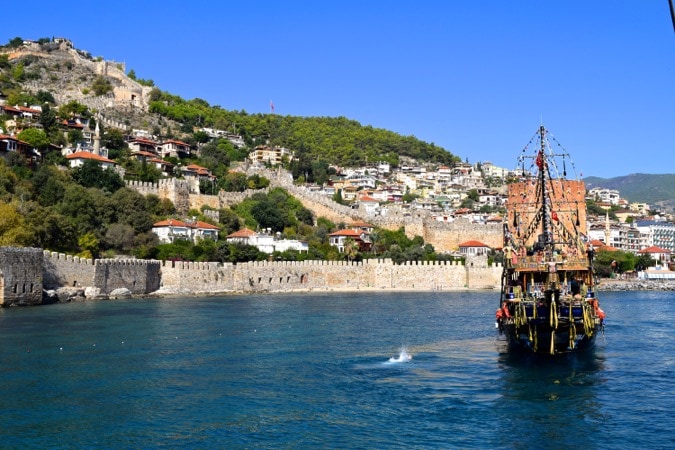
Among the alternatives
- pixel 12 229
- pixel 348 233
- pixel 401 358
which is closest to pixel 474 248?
pixel 348 233

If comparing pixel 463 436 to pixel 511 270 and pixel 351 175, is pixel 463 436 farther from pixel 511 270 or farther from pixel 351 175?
pixel 351 175

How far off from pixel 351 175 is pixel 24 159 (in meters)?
40.5

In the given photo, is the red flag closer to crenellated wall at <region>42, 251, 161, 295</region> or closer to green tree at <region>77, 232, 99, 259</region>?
crenellated wall at <region>42, 251, 161, 295</region>

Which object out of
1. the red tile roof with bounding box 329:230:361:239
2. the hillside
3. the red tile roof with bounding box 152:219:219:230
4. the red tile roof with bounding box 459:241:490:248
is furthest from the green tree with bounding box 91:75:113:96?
the red tile roof with bounding box 459:241:490:248

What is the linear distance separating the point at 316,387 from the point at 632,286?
41.6 m

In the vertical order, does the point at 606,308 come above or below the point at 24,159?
below

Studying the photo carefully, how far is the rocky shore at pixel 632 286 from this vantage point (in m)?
48.4

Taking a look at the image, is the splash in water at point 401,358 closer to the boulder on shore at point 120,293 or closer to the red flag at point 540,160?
the red flag at point 540,160

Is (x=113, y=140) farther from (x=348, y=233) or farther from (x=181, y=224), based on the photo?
(x=348, y=233)

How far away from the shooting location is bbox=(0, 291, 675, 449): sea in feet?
32.2

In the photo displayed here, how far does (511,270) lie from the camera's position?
60.5 ft

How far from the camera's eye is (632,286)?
4931 cm

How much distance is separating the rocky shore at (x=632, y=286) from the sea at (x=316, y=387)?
2699 centimetres

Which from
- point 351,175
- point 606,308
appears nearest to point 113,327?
point 606,308
